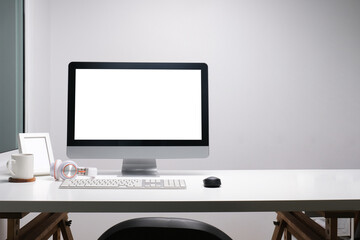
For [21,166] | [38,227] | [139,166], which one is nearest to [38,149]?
[21,166]

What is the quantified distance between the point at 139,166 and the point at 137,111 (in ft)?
0.81

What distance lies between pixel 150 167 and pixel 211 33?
1.48 meters

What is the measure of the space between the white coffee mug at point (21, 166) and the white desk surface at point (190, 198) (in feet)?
0.15

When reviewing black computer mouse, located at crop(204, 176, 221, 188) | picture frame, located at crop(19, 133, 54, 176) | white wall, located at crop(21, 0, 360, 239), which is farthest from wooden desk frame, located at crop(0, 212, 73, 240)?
white wall, located at crop(21, 0, 360, 239)

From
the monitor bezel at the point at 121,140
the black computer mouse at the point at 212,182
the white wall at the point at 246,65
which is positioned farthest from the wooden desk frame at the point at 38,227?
the white wall at the point at 246,65

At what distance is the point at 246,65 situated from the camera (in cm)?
292

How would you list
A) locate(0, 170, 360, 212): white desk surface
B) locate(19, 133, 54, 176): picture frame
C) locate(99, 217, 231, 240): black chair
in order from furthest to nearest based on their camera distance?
locate(19, 133, 54, 176): picture frame, locate(0, 170, 360, 212): white desk surface, locate(99, 217, 231, 240): black chair

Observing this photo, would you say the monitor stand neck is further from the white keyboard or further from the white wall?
the white wall

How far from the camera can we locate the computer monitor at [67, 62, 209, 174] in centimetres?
169

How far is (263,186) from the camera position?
1.48m

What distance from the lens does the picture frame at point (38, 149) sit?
1.62 m

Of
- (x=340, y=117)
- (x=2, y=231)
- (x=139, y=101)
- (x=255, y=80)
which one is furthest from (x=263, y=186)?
(x=340, y=117)

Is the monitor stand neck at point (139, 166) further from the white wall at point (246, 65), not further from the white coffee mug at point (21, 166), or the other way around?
the white wall at point (246, 65)

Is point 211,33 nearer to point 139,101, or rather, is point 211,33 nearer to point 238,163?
point 238,163
